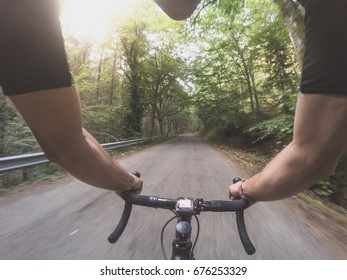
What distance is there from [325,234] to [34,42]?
150 inches

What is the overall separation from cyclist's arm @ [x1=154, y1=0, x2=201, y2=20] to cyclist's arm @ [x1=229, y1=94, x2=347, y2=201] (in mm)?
449

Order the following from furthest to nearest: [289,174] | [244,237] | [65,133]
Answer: [244,237], [289,174], [65,133]

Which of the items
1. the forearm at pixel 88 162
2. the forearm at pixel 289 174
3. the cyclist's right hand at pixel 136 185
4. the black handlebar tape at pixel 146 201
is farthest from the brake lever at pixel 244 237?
the forearm at pixel 88 162

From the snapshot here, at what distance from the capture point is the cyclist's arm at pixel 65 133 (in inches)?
23.1

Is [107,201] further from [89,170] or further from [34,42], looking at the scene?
[34,42]

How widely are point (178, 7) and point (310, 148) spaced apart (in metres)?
0.59

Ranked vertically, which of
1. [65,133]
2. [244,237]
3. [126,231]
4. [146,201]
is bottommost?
[126,231]

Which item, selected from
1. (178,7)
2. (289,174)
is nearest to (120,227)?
(289,174)

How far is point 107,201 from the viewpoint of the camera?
14.3 ft

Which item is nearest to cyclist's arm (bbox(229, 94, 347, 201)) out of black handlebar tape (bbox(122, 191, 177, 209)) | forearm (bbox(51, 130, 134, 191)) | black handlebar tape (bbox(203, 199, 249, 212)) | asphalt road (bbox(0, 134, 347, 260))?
black handlebar tape (bbox(203, 199, 249, 212))

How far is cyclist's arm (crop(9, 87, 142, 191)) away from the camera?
59cm

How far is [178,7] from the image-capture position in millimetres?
824

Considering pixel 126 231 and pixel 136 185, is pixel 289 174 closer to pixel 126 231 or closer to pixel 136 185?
pixel 136 185

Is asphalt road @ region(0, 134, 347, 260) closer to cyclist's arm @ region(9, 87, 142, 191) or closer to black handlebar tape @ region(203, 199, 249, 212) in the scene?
black handlebar tape @ region(203, 199, 249, 212)
